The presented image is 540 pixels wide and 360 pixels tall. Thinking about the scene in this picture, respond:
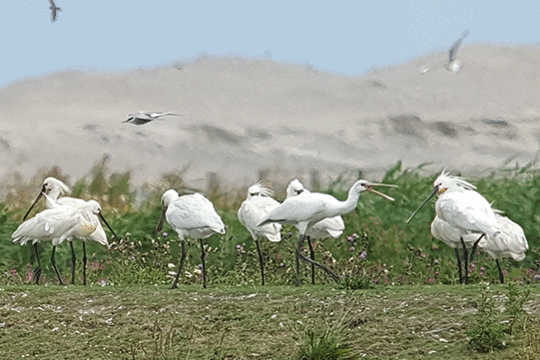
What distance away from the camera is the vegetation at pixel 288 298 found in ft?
25.6

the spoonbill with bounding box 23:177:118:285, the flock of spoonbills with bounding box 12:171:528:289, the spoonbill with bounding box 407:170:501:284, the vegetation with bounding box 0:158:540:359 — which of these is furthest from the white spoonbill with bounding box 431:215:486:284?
the spoonbill with bounding box 23:177:118:285

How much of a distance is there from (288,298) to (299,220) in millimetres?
1816

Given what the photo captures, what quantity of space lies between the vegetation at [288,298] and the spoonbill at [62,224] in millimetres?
928

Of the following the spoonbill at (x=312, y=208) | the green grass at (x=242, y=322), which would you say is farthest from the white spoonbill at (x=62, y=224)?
the spoonbill at (x=312, y=208)

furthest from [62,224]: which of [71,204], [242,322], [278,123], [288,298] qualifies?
[278,123]

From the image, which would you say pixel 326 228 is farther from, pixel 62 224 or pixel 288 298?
pixel 62 224

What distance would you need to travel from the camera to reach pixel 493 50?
149 feet

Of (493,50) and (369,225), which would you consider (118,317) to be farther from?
(493,50)

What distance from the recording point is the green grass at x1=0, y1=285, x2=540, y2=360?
7.78 metres

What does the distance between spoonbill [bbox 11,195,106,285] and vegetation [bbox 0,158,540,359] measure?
928mm

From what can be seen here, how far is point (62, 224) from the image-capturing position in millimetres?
12133

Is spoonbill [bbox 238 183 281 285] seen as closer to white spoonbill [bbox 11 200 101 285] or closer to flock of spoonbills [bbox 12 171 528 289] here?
flock of spoonbills [bbox 12 171 528 289]

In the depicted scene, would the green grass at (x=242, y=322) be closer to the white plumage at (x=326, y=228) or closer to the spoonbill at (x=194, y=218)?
the spoonbill at (x=194, y=218)

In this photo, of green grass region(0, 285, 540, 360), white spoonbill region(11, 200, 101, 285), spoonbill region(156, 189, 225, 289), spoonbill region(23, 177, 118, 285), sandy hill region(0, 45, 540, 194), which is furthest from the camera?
sandy hill region(0, 45, 540, 194)
